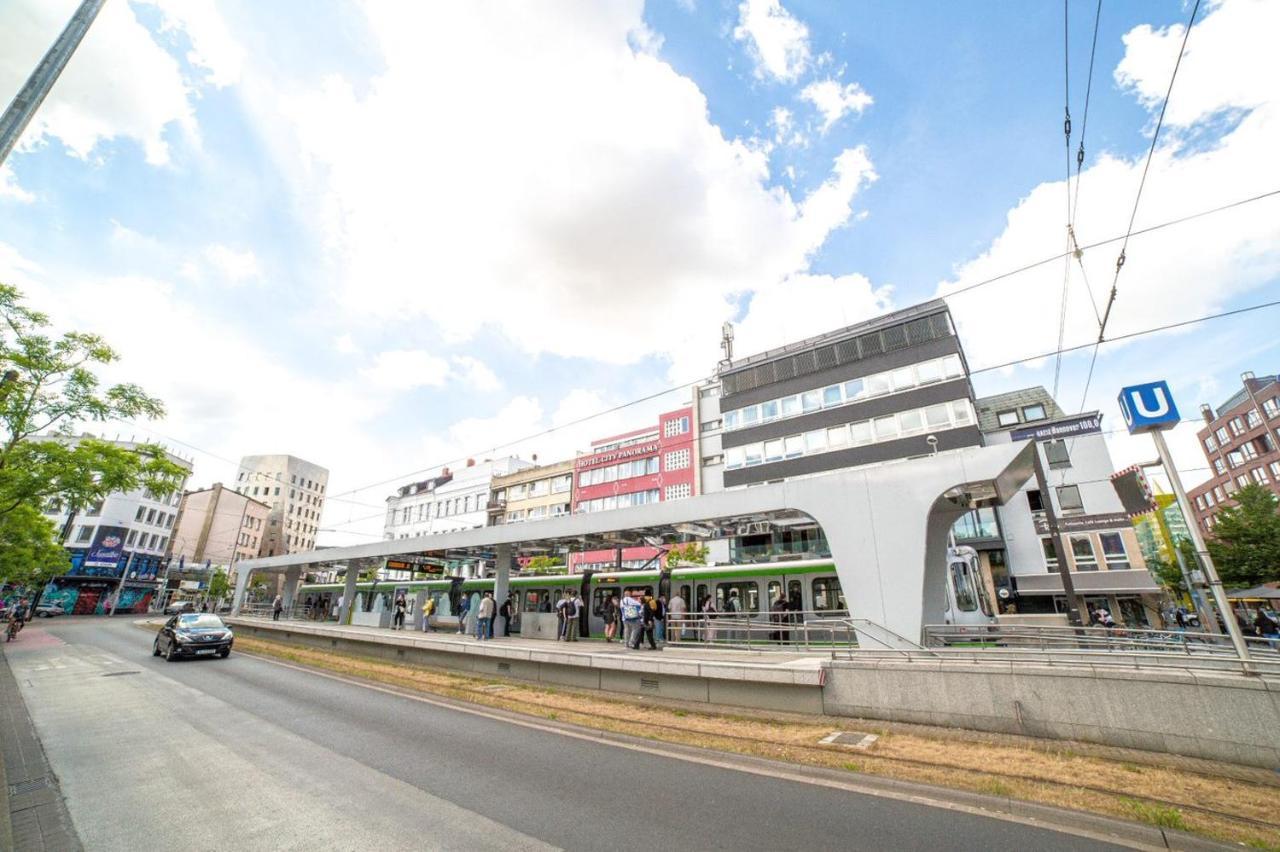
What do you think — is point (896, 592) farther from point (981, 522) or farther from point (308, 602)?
point (308, 602)

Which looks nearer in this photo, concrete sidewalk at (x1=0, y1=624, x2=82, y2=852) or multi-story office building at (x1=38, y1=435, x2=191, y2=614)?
concrete sidewalk at (x1=0, y1=624, x2=82, y2=852)

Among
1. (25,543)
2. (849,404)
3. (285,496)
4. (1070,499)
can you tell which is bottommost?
(25,543)

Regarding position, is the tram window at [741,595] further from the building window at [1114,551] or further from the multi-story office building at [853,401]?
the building window at [1114,551]

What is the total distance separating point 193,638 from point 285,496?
87.5m

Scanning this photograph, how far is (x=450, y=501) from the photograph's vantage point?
57.7 m

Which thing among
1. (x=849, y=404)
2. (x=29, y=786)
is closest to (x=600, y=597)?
(x=29, y=786)

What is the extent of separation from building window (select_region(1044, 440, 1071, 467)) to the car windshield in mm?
42211

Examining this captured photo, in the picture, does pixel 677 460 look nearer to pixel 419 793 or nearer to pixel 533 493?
pixel 533 493

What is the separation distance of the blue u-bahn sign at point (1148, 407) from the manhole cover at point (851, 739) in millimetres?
6301

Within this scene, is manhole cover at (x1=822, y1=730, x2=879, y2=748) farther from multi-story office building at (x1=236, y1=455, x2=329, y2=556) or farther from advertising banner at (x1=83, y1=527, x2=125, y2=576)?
multi-story office building at (x1=236, y1=455, x2=329, y2=556)

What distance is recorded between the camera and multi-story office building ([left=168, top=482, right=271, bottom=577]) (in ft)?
225

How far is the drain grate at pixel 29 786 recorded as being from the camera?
18.3 ft

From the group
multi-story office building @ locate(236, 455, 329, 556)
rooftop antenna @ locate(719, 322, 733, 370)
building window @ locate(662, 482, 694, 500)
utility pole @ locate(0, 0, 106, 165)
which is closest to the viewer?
utility pole @ locate(0, 0, 106, 165)

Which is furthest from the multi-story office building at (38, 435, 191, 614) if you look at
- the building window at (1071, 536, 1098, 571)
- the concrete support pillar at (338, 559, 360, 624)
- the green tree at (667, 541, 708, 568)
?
the building window at (1071, 536, 1098, 571)
